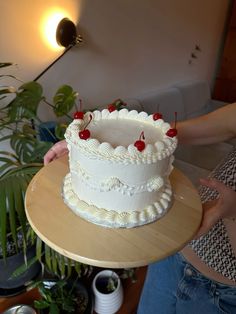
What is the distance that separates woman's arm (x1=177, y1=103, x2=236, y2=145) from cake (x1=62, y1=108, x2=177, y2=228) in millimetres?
189

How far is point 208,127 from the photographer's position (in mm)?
852

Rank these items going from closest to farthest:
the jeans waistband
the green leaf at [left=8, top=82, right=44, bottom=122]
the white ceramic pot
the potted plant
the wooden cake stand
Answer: the wooden cake stand → the jeans waistband → the green leaf at [left=8, top=82, right=44, bottom=122] → the potted plant → the white ceramic pot

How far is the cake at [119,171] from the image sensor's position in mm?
571

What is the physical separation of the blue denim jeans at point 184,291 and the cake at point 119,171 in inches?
11.3

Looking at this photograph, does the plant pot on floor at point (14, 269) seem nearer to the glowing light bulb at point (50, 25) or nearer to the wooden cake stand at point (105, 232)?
the wooden cake stand at point (105, 232)

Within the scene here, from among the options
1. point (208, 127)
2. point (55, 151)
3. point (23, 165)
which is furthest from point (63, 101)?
point (208, 127)

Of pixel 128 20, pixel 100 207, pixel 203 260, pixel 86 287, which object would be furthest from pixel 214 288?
pixel 128 20

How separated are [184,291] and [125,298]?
0.73 meters

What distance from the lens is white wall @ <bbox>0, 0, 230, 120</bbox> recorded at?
136 cm

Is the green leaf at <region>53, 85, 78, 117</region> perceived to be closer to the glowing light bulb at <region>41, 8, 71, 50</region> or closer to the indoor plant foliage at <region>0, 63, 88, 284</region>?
the indoor plant foliage at <region>0, 63, 88, 284</region>

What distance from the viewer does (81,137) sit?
0.59 metres

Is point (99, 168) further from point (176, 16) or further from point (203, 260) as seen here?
point (176, 16)

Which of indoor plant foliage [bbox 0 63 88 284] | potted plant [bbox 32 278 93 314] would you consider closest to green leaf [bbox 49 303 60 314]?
potted plant [bbox 32 278 93 314]

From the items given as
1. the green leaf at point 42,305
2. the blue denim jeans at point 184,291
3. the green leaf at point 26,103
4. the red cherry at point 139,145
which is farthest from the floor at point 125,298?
the red cherry at point 139,145
